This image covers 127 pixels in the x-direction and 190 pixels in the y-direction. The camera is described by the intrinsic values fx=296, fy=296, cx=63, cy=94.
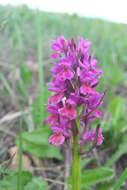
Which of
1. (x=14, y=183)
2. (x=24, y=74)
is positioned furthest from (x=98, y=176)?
(x=24, y=74)

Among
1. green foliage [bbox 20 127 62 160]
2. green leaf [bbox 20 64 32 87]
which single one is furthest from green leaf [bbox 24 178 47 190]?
green leaf [bbox 20 64 32 87]

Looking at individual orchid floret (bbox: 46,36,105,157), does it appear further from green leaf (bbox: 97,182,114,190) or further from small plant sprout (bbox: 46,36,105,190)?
green leaf (bbox: 97,182,114,190)

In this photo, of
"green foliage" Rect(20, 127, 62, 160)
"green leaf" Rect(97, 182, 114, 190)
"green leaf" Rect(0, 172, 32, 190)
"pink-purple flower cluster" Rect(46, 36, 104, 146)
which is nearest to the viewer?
"pink-purple flower cluster" Rect(46, 36, 104, 146)

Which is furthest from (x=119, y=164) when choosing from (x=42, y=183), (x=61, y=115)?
(x=61, y=115)

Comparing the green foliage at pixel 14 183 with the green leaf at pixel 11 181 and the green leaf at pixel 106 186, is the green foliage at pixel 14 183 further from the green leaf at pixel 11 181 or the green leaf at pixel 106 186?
the green leaf at pixel 106 186

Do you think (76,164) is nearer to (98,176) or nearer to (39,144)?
(98,176)

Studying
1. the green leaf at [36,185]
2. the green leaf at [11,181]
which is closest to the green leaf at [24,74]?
the green leaf at [11,181]
